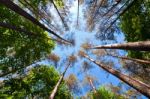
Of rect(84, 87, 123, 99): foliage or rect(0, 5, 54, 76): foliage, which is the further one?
rect(84, 87, 123, 99): foliage

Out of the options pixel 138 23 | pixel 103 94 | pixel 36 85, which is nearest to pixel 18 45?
pixel 36 85

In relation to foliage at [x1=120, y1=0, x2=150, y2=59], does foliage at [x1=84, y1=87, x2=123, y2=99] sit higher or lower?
lower

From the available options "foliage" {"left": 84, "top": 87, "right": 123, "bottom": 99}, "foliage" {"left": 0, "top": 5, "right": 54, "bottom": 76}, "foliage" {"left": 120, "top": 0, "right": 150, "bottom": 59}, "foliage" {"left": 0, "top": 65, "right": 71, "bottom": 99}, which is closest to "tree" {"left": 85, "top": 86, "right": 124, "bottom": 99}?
"foliage" {"left": 84, "top": 87, "right": 123, "bottom": 99}

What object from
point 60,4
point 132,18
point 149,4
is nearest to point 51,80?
point 60,4

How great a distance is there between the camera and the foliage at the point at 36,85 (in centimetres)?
1931

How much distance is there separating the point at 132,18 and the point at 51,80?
694 cm

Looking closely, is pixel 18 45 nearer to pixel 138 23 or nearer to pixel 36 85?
pixel 36 85

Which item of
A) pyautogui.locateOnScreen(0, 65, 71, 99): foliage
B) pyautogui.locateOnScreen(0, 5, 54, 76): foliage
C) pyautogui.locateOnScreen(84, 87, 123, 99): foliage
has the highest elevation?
pyautogui.locateOnScreen(0, 5, 54, 76): foliage

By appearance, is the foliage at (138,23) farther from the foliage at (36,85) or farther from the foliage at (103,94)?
the foliage at (36,85)

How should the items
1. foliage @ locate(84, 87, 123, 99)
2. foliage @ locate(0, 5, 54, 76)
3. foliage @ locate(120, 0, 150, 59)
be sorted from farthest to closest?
foliage @ locate(84, 87, 123, 99)
foliage @ locate(120, 0, 150, 59)
foliage @ locate(0, 5, 54, 76)

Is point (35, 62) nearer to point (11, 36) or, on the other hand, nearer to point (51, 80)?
point (51, 80)

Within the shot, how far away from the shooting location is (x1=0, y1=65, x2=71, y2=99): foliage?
1931 centimetres

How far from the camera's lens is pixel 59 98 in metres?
19.9

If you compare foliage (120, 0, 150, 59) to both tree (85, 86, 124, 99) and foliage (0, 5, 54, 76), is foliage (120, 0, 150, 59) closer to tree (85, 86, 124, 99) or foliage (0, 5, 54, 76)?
tree (85, 86, 124, 99)
